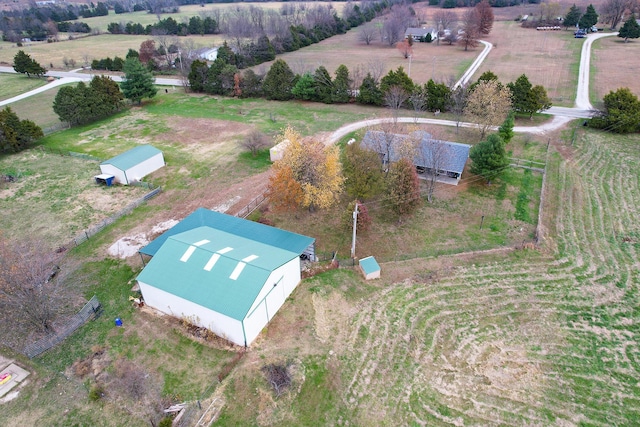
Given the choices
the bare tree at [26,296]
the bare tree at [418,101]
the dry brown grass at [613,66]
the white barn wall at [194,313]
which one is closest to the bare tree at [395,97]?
the bare tree at [418,101]

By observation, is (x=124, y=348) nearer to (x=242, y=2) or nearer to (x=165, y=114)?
(x=165, y=114)

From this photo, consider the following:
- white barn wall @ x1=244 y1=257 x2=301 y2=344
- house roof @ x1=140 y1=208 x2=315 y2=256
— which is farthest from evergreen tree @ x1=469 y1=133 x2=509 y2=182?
white barn wall @ x1=244 y1=257 x2=301 y2=344

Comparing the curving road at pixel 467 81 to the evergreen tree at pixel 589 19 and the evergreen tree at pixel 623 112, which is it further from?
the evergreen tree at pixel 589 19

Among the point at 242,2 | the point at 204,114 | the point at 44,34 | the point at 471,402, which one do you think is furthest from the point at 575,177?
the point at 242,2

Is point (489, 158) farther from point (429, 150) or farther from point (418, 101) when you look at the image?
point (418, 101)

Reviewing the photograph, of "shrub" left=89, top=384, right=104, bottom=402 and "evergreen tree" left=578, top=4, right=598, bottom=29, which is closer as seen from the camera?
"shrub" left=89, top=384, right=104, bottom=402

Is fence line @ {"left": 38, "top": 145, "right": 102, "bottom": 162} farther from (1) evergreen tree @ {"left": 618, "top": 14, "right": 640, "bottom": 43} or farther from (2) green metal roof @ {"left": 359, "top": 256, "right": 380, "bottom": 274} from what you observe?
(1) evergreen tree @ {"left": 618, "top": 14, "right": 640, "bottom": 43}


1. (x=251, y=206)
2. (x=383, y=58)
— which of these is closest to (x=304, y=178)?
(x=251, y=206)
